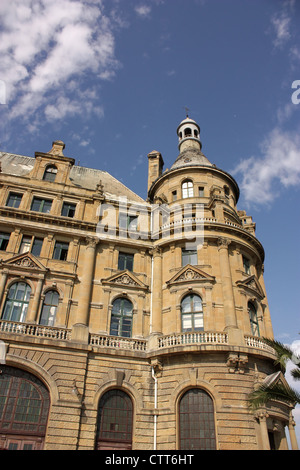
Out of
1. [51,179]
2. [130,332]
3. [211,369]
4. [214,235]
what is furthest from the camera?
[51,179]

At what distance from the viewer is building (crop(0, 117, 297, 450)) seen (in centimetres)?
2016

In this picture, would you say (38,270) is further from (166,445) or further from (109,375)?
(166,445)

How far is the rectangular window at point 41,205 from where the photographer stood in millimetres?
28047

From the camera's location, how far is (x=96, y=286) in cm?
2534

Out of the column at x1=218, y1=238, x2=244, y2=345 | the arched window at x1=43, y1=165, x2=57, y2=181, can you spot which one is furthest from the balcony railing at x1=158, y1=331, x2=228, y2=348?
the arched window at x1=43, y1=165, x2=57, y2=181

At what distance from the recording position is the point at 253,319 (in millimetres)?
25422

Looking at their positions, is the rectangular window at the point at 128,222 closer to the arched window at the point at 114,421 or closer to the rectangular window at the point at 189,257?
the rectangular window at the point at 189,257

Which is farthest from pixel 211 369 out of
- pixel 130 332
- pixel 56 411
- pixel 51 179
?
pixel 51 179

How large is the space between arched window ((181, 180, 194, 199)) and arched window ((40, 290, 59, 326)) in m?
13.7

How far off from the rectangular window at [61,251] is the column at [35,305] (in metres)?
2.31

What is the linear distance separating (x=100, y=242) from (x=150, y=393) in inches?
428

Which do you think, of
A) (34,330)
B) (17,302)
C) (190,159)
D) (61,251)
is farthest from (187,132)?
(34,330)

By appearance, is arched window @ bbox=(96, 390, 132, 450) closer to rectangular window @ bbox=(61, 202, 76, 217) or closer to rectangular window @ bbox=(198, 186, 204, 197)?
rectangular window @ bbox=(61, 202, 76, 217)

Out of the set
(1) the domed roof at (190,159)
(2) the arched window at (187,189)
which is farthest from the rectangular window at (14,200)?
(1) the domed roof at (190,159)
